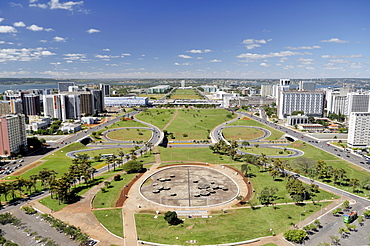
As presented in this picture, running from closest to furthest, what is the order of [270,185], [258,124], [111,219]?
[111,219] < [270,185] < [258,124]

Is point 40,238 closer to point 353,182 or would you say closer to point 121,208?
point 121,208

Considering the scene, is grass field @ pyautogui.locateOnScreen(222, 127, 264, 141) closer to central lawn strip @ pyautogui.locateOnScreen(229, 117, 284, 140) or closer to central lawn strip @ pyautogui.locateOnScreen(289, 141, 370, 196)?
central lawn strip @ pyautogui.locateOnScreen(229, 117, 284, 140)

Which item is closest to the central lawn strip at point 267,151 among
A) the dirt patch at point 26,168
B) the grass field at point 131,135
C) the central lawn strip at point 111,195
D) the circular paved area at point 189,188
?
the circular paved area at point 189,188

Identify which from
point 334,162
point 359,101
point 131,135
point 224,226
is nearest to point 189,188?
point 224,226

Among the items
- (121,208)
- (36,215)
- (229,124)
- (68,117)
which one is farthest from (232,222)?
(68,117)

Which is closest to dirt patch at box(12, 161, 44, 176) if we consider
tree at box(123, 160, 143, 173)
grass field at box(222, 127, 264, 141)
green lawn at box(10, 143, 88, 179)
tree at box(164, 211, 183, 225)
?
green lawn at box(10, 143, 88, 179)

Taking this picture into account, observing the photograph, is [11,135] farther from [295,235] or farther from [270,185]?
[295,235]
